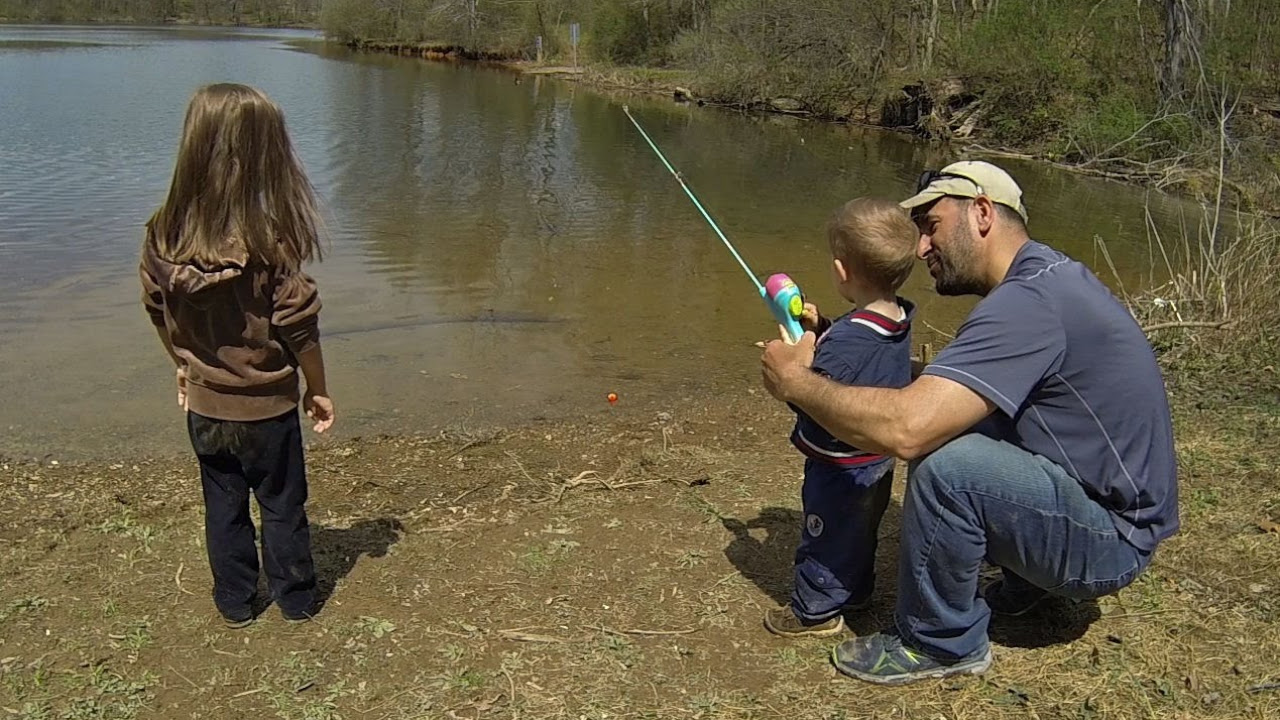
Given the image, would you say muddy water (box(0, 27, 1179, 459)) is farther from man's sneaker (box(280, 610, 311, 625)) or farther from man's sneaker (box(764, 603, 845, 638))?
man's sneaker (box(764, 603, 845, 638))

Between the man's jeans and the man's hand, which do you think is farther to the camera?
the man's hand

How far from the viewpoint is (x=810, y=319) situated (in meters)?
2.97

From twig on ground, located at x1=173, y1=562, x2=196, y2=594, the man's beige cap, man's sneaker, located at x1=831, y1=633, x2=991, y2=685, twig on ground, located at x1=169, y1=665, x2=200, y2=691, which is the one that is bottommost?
twig on ground, located at x1=169, y1=665, x2=200, y2=691

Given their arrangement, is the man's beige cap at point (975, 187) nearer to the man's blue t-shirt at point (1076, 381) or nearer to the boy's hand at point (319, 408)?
the man's blue t-shirt at point (1076, 381)

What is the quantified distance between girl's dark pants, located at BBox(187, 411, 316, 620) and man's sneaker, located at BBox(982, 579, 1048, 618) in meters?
2.08

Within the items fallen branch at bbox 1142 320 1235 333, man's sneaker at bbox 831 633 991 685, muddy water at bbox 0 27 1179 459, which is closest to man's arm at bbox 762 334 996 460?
man's sneaker at bbox 831 633 991 685

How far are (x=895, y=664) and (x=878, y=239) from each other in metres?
1.14

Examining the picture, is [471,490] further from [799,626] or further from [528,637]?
[799,626]

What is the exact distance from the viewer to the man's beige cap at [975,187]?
100 inches

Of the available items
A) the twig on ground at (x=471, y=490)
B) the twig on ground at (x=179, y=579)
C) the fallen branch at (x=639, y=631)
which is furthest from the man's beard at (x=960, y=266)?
the twig on ground at (x=179, y=579)

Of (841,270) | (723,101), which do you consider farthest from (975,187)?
(723,101)

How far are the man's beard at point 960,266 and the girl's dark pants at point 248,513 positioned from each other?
6.14 feet

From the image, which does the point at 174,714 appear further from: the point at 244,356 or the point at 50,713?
the point at 244,356

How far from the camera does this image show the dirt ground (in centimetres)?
265
